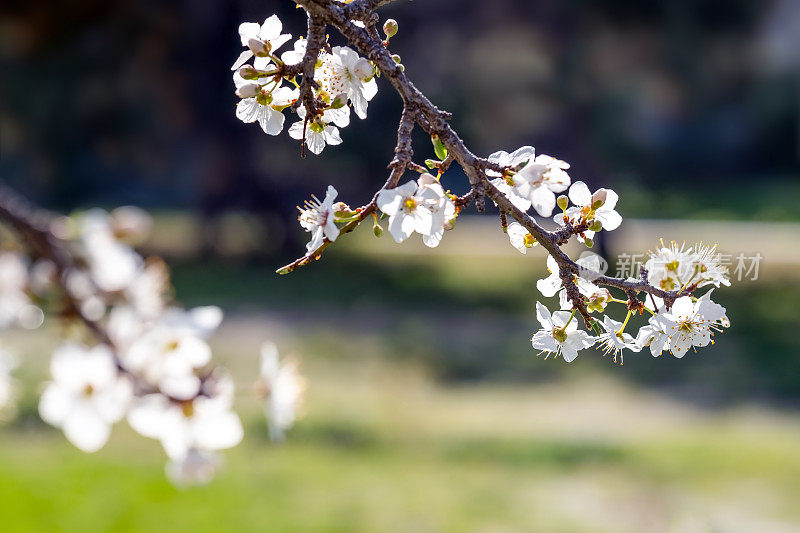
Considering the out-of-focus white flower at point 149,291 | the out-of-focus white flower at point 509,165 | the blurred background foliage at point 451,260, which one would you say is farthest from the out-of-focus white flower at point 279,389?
the blurred background foliage at point 451,260

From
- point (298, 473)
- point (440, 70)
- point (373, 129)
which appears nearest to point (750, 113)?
point (440, 70)

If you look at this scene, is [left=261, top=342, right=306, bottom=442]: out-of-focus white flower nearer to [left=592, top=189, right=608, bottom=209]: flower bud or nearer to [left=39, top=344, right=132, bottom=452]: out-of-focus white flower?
[left=39, top=344, right=132, bottom=452]: out-of-focus white flower

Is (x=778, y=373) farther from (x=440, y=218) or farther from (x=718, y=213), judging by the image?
(x=440, y=218)

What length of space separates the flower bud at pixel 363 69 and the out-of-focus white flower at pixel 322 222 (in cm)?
11

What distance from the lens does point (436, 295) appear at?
771 centimetres

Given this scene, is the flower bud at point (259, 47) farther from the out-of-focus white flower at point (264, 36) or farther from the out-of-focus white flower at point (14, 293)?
the out-of-focus white flower at point (14, 293)

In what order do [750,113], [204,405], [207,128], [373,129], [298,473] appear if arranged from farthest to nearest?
[750,113]
[207,128]
[373,129]
[298,473]
[204,405]

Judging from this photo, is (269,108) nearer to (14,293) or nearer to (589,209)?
(589,209)

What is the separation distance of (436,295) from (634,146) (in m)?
2.42

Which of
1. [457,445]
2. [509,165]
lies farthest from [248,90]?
[457,445]

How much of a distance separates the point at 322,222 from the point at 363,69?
0.14 meters

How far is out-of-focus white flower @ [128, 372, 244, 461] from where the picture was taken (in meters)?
1.02

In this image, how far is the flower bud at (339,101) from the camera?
78 centimetres

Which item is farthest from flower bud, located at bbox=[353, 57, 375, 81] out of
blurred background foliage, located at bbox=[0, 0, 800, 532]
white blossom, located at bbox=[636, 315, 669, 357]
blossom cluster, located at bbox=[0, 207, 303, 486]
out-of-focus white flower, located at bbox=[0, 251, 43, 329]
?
blurred background foliage, located at bbox=[0, 0, 800, 532]
